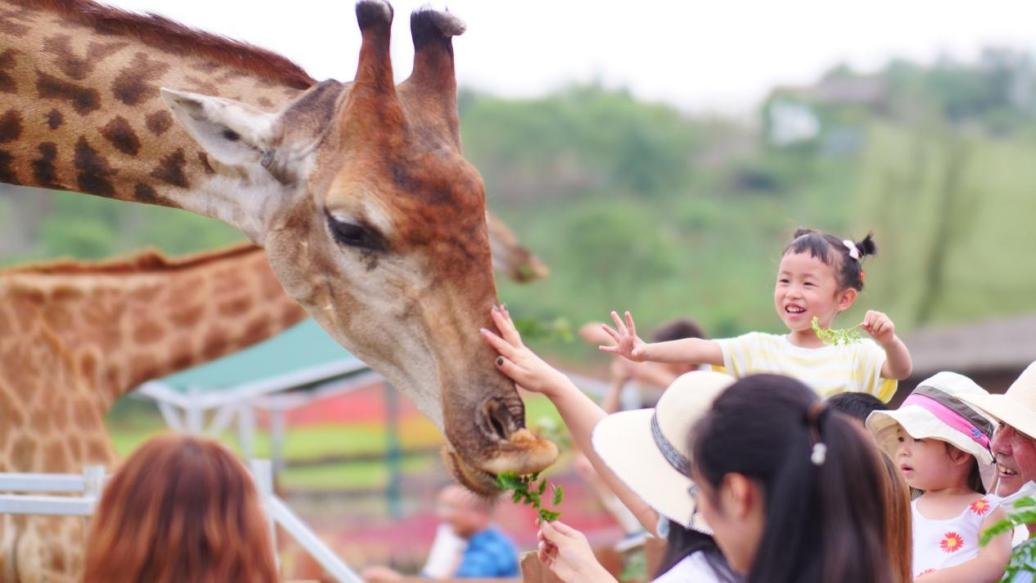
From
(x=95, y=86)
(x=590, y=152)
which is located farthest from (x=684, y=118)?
(x=95, y=86)

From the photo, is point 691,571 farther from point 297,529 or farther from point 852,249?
point 297,529

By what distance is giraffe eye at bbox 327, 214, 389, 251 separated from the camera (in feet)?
14.3

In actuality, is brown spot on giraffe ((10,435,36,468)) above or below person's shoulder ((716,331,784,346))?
below

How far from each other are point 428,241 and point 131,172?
1.19 meters

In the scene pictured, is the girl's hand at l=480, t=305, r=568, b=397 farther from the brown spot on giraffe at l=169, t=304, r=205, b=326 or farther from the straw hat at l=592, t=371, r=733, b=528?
the brown spot on giraffe at l=169, t=304, r=205, b=326

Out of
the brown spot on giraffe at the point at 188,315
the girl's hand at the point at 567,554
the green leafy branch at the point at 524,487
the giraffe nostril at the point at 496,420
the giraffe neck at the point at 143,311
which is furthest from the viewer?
the brown spot on giraffe at the point at 188,315

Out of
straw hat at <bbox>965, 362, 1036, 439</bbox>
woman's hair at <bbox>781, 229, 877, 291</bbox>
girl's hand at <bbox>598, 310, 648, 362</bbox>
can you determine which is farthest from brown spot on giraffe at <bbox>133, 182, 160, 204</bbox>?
straw hat at <bbox>965, 362, 1036, 439</bbox>

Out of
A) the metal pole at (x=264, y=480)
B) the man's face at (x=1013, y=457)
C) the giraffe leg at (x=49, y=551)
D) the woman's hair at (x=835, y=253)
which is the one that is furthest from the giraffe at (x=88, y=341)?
the man's face at (x=1013, y=457)

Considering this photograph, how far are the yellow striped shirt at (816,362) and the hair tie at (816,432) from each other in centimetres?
177

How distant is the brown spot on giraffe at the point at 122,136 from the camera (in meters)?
4.78

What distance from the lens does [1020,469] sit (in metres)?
3.88

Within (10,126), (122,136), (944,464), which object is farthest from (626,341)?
(10,126)

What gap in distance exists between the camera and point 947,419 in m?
3.89

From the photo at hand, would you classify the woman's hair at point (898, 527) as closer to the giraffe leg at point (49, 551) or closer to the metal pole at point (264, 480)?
the metal pole at point (264, 480)
